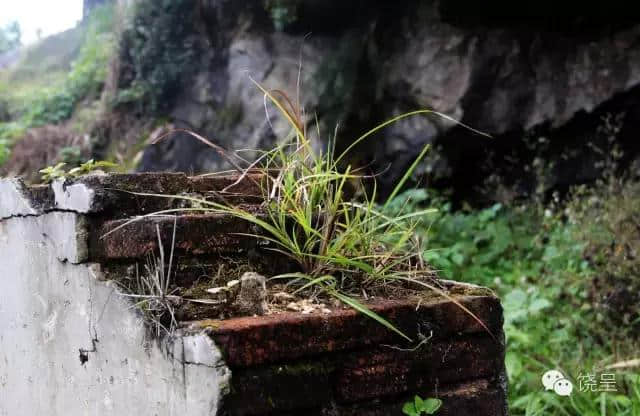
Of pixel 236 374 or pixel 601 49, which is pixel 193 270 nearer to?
pixel 236 374

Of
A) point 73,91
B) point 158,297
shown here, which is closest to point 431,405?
point 158,297

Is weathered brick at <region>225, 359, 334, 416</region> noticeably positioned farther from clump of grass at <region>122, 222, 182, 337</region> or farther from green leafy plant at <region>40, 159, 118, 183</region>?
green leafy plant at <region>40, 159, 118, 183</region>

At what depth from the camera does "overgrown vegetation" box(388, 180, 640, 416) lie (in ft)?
9.48

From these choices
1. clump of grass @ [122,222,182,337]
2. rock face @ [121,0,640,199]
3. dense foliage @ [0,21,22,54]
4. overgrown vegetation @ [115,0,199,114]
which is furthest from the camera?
dense foliage @ [0,21,22,54]

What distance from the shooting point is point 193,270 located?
59.8 inches

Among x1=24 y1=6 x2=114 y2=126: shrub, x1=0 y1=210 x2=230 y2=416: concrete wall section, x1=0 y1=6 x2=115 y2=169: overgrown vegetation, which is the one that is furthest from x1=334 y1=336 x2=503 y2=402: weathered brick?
x1=24 y1=6 x2=114 y2=126: shrub

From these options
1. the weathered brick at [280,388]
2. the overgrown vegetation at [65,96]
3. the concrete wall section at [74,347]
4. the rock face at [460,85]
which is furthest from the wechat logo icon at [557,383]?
the overgrown vegetation at [65,96]

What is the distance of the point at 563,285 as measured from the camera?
400cm

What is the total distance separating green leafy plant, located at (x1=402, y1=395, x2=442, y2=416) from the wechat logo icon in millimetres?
1061

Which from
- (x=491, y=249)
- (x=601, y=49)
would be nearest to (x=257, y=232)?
(x=491, y=249)

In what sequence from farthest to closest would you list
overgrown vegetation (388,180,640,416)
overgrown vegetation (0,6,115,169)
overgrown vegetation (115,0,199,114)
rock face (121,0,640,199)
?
overgrown vegetation (0,6,115,169)
overgrown vegetation (115,0,199,114)
rock face (121,0,640,199)
overgrown vegetation (388,180,640,416)

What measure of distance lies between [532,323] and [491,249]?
1384 mm

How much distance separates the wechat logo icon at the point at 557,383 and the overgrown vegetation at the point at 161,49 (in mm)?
6372

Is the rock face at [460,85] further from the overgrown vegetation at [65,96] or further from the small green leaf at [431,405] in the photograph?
the small green leaf at [431,405]
